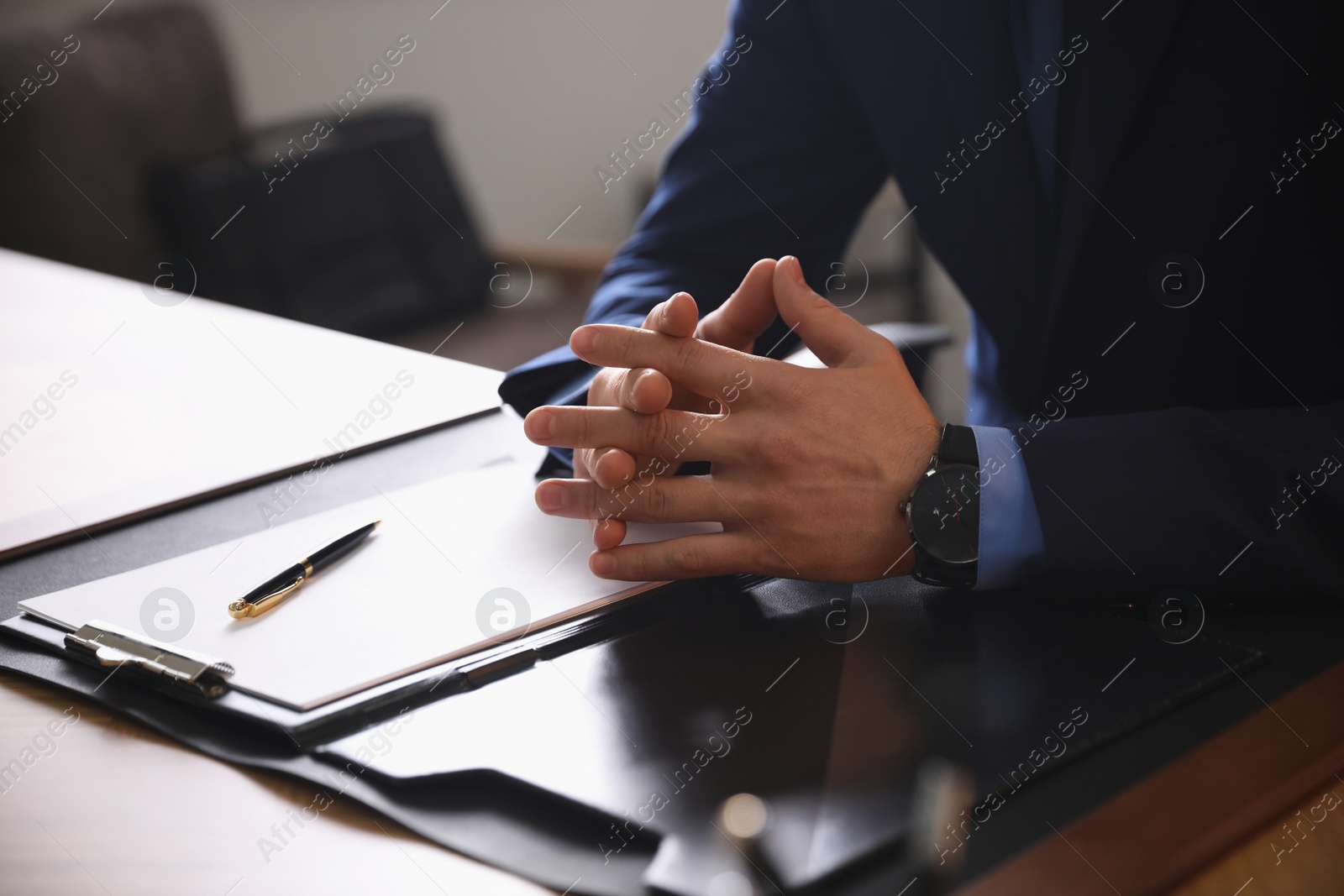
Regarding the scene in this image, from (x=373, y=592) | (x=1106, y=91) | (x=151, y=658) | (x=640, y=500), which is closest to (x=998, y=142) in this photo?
(x=1106, y=91)

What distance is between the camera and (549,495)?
684 millimetres

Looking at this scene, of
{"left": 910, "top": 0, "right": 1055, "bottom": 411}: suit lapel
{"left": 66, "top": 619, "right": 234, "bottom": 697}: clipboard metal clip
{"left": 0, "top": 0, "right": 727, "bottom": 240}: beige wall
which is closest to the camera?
{"left": 66, "top": 619, "right": 234, "bottom": 697}: clipboard metal clip

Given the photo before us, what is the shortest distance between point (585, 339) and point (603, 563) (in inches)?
6.5

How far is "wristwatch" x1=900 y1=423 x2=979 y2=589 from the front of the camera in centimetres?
61

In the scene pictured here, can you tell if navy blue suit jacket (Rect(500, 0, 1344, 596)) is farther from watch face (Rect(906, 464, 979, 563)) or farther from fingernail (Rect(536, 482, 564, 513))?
fingernail (Rect(536, 482, 564, 513))

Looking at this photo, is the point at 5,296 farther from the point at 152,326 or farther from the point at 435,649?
the point at 435,649

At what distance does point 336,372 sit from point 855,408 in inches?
27.3

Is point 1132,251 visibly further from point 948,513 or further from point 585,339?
point 585,339

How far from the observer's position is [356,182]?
2848 mm

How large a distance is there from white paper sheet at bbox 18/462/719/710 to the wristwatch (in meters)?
0.14

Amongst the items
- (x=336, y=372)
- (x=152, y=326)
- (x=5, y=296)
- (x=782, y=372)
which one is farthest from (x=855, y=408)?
(x=5, y=296)

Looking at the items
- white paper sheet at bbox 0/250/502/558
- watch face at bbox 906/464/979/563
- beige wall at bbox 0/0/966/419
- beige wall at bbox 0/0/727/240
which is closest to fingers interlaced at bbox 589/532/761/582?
watch face at bbox 906/464/979/563

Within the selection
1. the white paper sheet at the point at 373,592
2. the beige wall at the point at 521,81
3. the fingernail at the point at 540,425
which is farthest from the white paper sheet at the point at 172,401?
the beige wall at the point at 521,81

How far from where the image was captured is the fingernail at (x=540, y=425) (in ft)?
2.30
